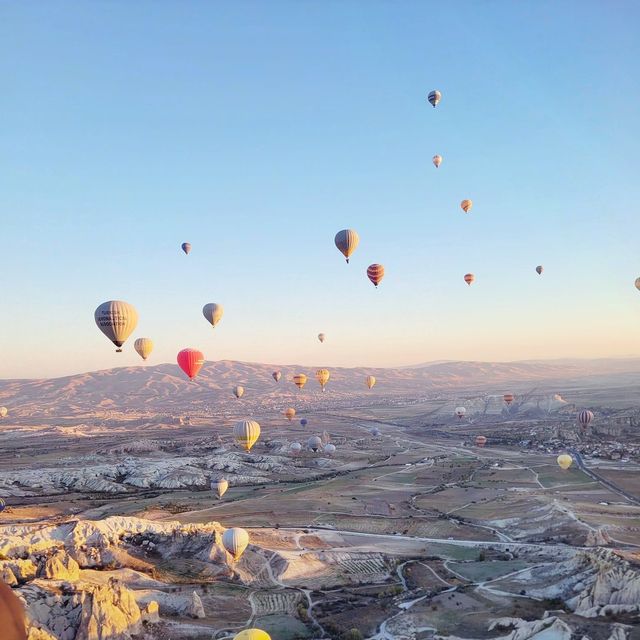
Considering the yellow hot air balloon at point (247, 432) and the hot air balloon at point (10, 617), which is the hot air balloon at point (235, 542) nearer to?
the yellow hot air balloon at point (247, 432)

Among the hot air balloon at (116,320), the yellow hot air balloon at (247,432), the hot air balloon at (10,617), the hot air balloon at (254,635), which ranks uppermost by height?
the hot air balloon at (116,320)

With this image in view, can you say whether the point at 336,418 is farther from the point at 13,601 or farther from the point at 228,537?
the point at 13,601

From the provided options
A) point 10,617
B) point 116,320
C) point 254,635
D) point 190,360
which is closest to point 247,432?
point 190,360

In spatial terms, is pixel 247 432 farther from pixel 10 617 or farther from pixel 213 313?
pixel 10 617

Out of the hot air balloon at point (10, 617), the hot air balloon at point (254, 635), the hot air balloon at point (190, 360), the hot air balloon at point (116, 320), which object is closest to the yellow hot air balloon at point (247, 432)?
the hot air balloon at point (190, 360)

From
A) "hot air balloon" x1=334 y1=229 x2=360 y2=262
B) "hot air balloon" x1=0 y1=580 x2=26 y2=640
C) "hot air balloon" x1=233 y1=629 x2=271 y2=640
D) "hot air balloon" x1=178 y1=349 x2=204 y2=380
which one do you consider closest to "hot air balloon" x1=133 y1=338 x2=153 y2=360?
"hot air balloon" x1=178 y1=349 x2=204 y2=380

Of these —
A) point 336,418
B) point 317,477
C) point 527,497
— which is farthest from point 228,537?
point 336,418
